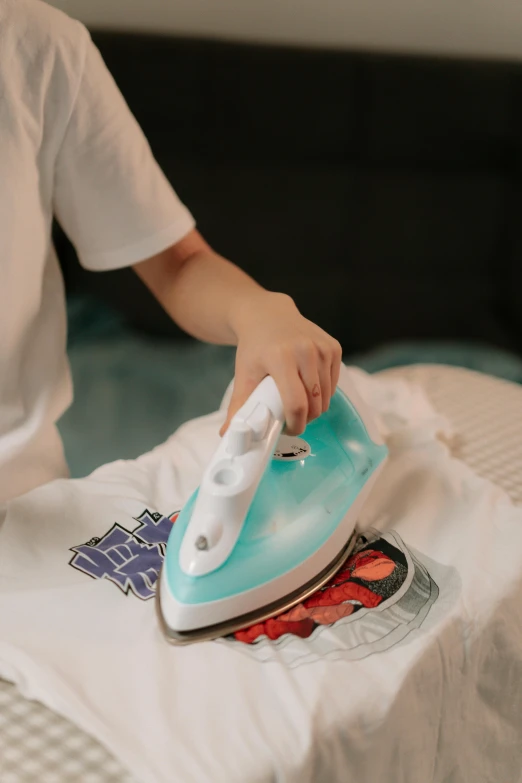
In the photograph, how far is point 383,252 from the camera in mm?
1242

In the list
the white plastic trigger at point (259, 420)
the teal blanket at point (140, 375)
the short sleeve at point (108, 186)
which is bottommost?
the teal blanket at point (140, 375)

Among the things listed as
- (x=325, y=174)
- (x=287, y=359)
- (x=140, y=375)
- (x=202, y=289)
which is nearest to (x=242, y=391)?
(x=287, y=359)

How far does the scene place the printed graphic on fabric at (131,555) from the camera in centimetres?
49

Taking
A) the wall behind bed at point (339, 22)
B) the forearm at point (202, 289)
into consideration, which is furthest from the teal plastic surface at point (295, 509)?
the wall behind bed at point (339, 22)

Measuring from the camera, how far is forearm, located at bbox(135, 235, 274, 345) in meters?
0.59

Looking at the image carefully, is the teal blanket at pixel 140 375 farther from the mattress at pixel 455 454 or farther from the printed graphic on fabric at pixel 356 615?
the printed graphic on fabric at pixel 356 615

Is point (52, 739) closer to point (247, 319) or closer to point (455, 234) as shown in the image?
point (247, 319)

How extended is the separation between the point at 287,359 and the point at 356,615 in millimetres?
172

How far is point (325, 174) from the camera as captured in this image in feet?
3.92

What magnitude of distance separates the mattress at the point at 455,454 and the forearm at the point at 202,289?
0.95ft

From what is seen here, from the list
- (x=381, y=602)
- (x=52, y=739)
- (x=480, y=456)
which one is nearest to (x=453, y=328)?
(x=480, y=456)

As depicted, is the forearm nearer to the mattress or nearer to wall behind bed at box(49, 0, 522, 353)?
the mattress

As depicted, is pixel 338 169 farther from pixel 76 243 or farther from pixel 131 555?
pixel 131 555

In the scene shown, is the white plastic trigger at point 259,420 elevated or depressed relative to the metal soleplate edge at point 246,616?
elevated
